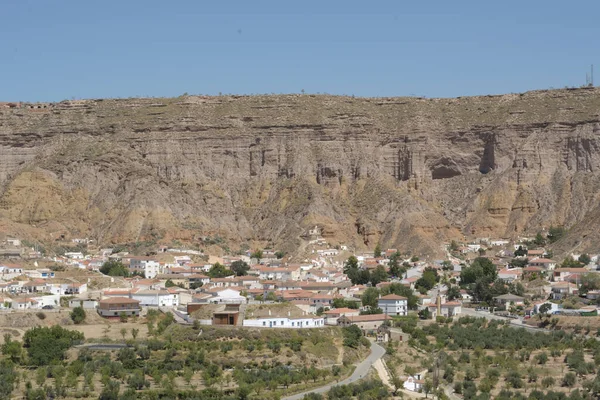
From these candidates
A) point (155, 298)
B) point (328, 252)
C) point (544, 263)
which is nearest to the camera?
point (155, 298)

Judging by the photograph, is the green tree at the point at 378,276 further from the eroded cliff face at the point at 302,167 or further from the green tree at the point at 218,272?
the eroded cliff face at the point at 302,167

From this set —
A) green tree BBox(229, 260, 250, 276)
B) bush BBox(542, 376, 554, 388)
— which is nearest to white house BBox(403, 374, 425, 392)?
bush BBox(542, 376, 554, 388)

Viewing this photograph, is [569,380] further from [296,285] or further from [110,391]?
[296,285]

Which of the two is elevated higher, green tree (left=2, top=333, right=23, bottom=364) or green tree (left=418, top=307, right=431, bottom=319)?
green tree (left=418, top=307, right=431, bottom=319)

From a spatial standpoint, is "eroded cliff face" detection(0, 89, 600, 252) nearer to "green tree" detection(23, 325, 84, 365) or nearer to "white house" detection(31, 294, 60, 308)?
"white house" detection(31, 294, 60, 308)

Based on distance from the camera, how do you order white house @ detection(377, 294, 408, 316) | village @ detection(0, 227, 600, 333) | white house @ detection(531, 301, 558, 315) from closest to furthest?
village @ detection(0, 227, 600, 333) < white house @ detection(531, 301, 558, 315) < white house @ detection(377, 294, 408, 316)

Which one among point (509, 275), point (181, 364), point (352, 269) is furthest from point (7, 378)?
point (509, 275)
